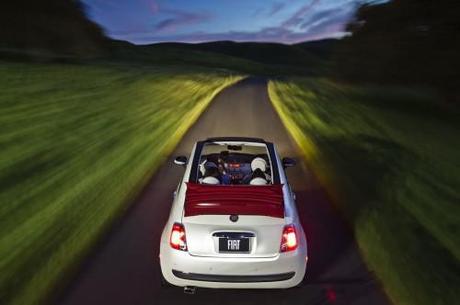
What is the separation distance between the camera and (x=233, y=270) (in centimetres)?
534

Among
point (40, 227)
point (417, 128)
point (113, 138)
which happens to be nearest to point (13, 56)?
point (113, 138)

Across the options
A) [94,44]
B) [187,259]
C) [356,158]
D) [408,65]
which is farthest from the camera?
[94,44]

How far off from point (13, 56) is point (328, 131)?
23.9 metres

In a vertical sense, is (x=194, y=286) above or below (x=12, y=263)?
above

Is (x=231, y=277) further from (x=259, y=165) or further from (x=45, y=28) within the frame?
(x=45, y=28)

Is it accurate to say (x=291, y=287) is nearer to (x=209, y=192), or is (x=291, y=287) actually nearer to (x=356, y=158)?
(x=209, y=192)

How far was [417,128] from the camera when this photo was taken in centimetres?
2044

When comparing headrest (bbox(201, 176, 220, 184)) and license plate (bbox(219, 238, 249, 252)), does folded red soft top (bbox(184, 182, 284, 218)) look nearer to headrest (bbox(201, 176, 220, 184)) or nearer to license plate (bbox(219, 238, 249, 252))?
license plate (bbox(219, 238, 249, 252))

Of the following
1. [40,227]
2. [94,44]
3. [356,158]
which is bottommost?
[94,44]

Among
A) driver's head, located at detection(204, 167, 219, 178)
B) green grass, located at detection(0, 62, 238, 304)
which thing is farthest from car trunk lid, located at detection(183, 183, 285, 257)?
green grass, located at detection(0, 62, 238, 304)

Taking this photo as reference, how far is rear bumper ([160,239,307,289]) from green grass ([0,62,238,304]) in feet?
5.10

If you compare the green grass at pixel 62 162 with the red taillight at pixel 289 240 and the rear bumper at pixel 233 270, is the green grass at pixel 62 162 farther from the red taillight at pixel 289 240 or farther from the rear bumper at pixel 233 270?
the red taillight at pixel 289 240

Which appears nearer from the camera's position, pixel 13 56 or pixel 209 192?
pixel 209 192

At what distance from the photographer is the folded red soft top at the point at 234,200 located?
547 centimetres
